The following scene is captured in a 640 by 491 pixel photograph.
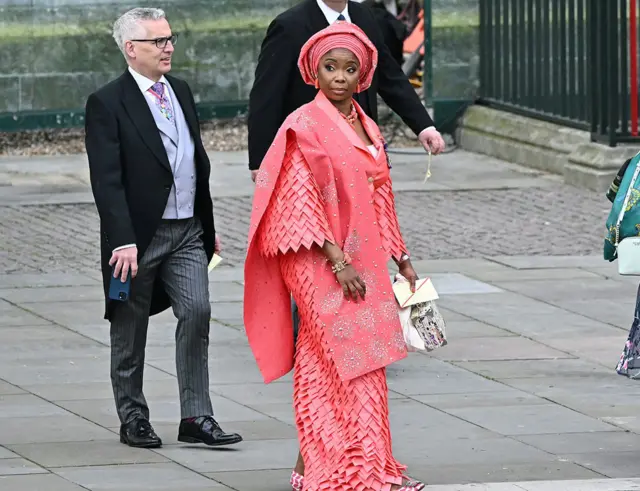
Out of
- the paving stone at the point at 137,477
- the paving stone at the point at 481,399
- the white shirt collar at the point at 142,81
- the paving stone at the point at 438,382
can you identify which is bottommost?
the paving stone at the point at 438,382

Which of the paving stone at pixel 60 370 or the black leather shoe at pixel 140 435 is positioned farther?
the paving stone at pixel 60 370

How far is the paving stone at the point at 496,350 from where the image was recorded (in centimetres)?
855

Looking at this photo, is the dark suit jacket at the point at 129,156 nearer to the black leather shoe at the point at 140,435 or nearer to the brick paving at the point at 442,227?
the black leather shoe at the point at 140,435

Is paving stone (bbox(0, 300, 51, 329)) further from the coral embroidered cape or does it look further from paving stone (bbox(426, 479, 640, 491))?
paving stone (bbox(426, 479, 640, 491))

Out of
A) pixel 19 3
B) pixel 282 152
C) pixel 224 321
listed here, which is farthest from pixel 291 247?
pixel 19 3

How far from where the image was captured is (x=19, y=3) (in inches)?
643

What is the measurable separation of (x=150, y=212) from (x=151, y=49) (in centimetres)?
65

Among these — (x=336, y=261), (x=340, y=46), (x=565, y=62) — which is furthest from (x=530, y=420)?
(x=565, y=62)

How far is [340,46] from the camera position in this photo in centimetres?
588

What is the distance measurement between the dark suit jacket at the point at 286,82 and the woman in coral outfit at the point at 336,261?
205 centimetres

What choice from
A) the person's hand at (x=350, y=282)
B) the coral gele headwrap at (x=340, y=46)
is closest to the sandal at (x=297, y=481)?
the person's hand at (x=350, y=282)

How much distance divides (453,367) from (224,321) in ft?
5.47

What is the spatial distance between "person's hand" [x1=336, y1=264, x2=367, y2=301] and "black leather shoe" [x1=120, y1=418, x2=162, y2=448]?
4.38 ft

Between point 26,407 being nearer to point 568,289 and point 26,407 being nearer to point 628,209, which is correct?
point 628,209
